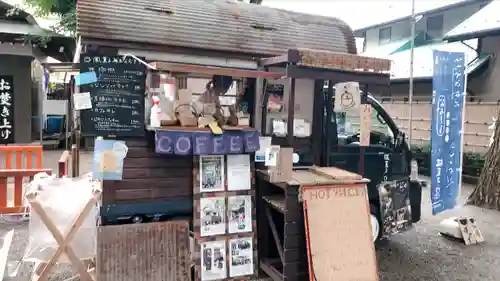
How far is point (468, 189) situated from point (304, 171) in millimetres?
7023

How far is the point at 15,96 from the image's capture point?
12.2 metres

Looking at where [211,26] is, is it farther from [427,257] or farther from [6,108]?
[6,108]

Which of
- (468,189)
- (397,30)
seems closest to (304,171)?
(468,189)

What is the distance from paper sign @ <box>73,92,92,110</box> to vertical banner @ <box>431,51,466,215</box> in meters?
4.71

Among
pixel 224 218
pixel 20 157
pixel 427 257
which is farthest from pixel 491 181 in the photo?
pixel 20 157

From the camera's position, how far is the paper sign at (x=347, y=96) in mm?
4434

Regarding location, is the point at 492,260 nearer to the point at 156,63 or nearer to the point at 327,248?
the point at 327,248

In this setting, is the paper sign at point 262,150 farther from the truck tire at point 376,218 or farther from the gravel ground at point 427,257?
the gravel ground at point 427,257

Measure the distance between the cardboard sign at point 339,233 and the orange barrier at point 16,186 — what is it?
4181mm

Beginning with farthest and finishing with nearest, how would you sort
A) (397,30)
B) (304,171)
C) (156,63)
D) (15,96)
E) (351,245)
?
→ (397,30) < (15,96) < (304,171) < (351,245) < (156,63)

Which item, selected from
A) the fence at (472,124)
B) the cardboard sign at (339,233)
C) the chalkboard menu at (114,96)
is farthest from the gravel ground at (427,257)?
the fence at (472,124)

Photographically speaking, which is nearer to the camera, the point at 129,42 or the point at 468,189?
the point at 129,42

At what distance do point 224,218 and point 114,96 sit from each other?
63.9 inches

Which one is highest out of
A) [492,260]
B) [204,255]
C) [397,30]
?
[397,30]
